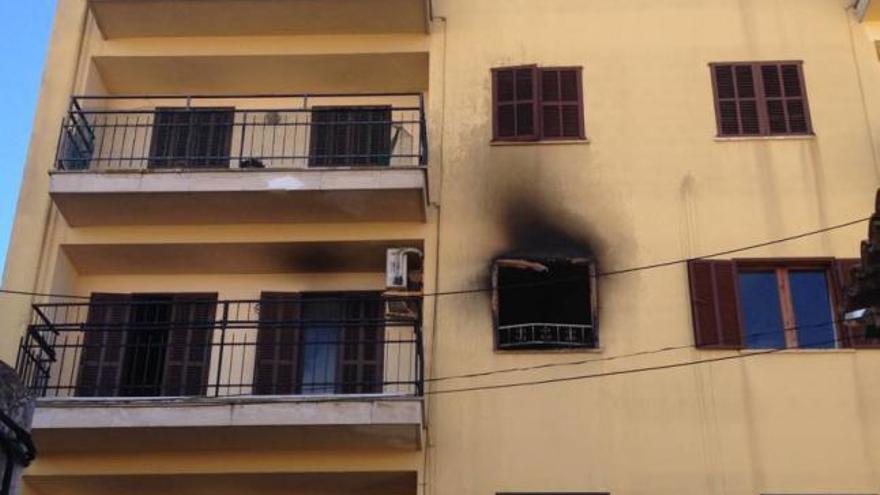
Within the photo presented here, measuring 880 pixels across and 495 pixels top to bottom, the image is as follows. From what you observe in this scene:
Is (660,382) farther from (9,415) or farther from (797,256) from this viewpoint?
(9,415)

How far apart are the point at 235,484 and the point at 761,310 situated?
6628 millimetres

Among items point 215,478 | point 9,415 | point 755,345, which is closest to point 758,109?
point 755,345

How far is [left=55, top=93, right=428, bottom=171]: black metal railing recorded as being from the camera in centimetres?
1545

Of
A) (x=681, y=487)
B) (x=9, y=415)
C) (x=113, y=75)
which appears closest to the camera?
(x=9, y=415)

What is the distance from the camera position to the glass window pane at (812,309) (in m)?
13.4

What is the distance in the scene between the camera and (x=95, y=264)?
15.0m

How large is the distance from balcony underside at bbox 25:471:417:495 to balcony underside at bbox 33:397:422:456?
0.56m

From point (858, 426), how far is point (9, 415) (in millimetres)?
9246

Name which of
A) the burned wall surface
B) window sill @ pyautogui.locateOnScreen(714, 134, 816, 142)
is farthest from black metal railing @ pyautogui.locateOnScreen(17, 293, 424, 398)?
the burned wall surface

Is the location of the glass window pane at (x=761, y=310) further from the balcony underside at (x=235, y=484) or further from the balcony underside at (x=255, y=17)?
the balcony underside at (x=255, y=17)

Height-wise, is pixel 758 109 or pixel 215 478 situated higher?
pixel 758 109

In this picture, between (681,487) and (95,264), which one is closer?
(681,487)

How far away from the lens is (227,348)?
14.5m

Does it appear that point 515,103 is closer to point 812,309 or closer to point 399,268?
point 399,268
